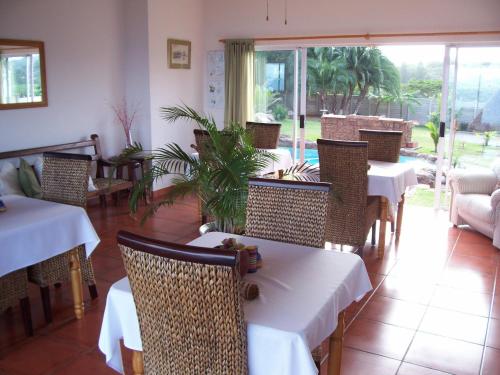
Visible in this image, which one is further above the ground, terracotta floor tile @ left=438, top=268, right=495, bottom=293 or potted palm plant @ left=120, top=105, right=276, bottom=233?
potted palm plant @ left=120, top=105, right=276, bottom=233

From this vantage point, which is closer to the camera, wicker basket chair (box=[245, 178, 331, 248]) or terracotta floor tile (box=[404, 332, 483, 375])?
wicker basket chair (box=[245, 178, 331, 248])

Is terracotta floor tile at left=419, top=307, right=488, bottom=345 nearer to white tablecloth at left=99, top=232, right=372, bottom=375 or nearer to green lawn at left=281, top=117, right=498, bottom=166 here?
white tablecloth at left=99, top=232, right=372, bottom=375

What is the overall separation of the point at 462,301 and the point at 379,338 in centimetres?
88

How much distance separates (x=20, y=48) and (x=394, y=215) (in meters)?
3.97

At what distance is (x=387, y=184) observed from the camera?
4.25 metres

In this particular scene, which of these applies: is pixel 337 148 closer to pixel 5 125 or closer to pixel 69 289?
pixel 69 289

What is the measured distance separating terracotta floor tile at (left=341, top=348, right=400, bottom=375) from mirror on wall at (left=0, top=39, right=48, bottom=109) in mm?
3928

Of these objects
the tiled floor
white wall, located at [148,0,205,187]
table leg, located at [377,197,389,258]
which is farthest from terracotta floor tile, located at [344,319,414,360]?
white wall, located at [148,0,205,187]

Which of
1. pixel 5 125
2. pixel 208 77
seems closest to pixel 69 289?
pixel 5 125

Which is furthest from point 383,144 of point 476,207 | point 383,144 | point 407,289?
point 407,289

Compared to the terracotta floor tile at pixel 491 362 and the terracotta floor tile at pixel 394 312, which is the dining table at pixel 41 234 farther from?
the terracotta floor tile at pixel 491 362

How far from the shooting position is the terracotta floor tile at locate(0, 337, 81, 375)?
276 cm

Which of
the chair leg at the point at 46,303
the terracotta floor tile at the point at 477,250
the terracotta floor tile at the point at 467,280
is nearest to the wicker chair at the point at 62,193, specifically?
the chair leg at the point at 46,303

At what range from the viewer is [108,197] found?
621 centimetres
